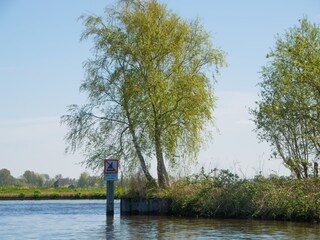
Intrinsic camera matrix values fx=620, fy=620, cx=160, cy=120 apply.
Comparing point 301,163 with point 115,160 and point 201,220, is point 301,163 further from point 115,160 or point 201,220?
point 115,160

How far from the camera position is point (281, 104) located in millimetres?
31547

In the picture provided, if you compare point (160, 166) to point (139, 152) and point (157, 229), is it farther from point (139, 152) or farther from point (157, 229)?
point (157, 229)

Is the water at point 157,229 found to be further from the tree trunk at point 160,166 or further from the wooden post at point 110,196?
the tree trunk at point 160,166

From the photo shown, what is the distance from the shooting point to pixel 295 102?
32.0 meters

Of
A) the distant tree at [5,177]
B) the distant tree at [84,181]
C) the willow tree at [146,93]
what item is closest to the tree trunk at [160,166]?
the willow tree at [146,93]

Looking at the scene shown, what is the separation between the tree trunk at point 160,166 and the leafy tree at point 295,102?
5473 millimetres

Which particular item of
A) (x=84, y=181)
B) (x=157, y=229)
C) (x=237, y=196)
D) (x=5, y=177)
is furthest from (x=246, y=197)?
(x=5, y=177)

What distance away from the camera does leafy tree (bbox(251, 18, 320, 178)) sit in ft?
97.6

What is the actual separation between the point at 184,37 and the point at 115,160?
8468 mm

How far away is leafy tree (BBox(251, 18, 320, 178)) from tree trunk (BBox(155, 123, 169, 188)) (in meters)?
5.47

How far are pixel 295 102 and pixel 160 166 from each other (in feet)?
26.9

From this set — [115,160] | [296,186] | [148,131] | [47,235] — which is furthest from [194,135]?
[47,235]

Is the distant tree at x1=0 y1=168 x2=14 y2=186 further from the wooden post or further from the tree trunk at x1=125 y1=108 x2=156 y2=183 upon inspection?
the wooden post

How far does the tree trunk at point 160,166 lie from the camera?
34.1 metres
